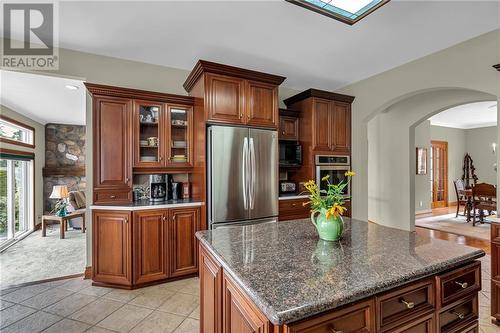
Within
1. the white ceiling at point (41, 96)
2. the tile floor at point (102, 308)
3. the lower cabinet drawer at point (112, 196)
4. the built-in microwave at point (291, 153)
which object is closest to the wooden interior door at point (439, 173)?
the tile floor at point (102, 308)

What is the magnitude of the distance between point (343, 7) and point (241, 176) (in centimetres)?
198

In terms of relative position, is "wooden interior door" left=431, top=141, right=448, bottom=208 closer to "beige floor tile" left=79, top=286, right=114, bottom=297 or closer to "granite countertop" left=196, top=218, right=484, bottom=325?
"granite countertop" left=196, top=218, right=484, bottom=325

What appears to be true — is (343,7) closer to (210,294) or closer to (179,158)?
(210,294)

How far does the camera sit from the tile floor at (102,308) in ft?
7.00

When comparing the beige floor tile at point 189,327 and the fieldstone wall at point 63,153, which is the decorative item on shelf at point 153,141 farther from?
the fieldstone wall at point 63,153

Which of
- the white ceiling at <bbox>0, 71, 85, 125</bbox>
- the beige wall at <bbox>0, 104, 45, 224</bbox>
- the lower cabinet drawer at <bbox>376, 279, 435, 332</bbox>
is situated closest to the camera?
the lower cabinet drawer at <bbox>376, 279, 435, 332</bbox>

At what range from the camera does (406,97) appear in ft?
11.5

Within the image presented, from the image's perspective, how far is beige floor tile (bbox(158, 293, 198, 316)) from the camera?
2.38 metres

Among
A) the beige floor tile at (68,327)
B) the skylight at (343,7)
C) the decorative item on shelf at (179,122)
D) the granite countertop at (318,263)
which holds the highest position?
the skylight at (343,7)

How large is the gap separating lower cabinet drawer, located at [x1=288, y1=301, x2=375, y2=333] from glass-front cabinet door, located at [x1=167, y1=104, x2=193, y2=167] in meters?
2.79

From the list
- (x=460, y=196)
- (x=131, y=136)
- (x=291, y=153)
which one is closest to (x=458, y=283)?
(x=291, y=153)

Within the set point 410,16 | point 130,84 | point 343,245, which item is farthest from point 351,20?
point 130,84

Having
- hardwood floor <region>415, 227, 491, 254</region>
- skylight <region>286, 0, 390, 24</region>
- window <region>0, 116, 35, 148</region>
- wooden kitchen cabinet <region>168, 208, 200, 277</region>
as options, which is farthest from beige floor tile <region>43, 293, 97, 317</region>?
hardwood floor <region>415, 227, 491, 254</region>

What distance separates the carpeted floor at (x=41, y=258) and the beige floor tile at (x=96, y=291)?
0.64m
